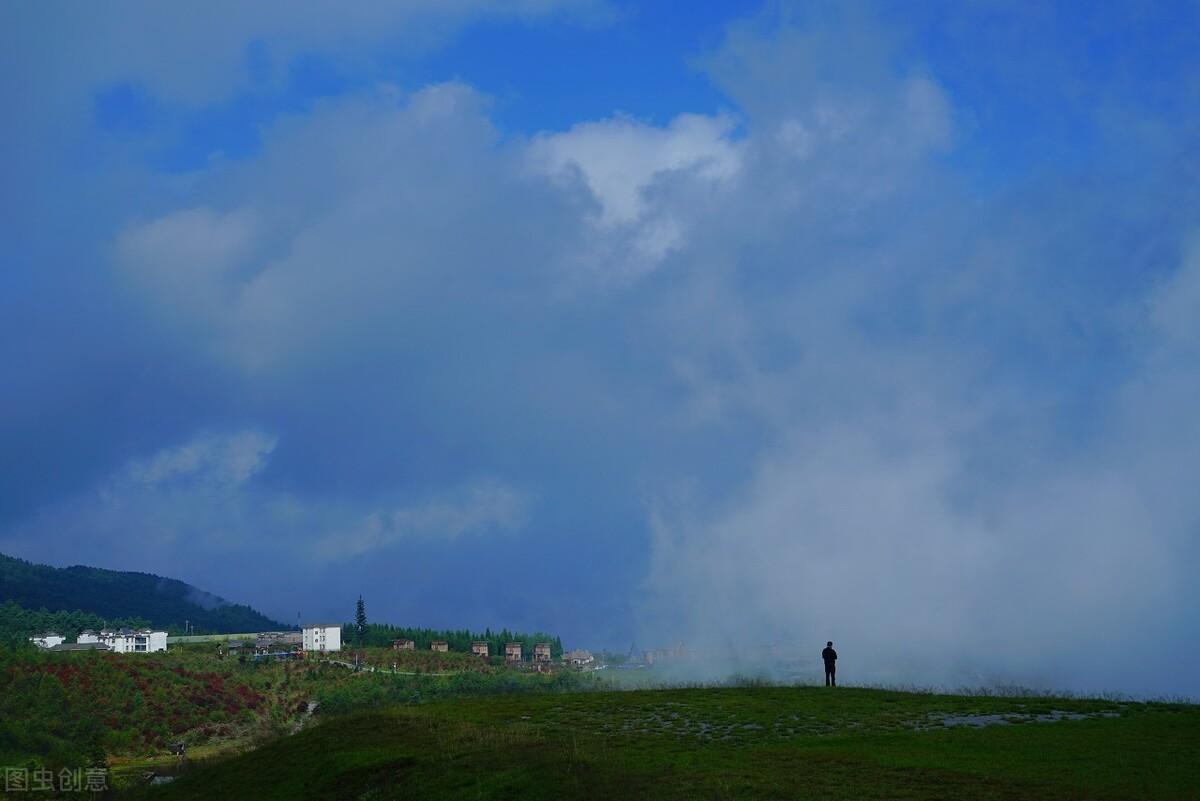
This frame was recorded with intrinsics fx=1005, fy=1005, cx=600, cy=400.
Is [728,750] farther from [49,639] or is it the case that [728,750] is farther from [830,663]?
[49,639]

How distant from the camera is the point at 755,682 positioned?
47969mm

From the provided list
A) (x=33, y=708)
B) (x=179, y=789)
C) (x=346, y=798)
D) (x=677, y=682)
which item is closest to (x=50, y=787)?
(x=179, y=789)

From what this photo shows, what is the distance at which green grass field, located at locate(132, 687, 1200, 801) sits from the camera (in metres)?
23.6

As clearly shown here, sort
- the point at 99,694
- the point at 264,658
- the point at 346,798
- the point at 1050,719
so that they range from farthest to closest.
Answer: the point at 264,658 < the point at 99,694 < the point at 1050,719 < the point at 346,798

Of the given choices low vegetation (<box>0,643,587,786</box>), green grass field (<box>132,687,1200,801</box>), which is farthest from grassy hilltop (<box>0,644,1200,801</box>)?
low vegetation (<box>0,643,587,786</box>)

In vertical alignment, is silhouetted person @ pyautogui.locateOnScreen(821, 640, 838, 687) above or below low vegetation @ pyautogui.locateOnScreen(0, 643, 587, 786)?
above

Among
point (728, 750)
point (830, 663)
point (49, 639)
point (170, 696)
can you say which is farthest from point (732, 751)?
point (49, 639)

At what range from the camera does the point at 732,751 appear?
28766mm

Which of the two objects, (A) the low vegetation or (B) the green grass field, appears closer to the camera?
(B) the green grass field

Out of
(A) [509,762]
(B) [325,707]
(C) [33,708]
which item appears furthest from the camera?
(B) [325,707]

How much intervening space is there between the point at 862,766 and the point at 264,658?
139508 millimetres

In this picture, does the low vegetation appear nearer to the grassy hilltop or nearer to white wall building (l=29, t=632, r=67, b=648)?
the grassy hilltop

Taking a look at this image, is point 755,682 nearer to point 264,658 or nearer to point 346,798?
point 346,798

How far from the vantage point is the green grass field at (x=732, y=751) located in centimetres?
2361
